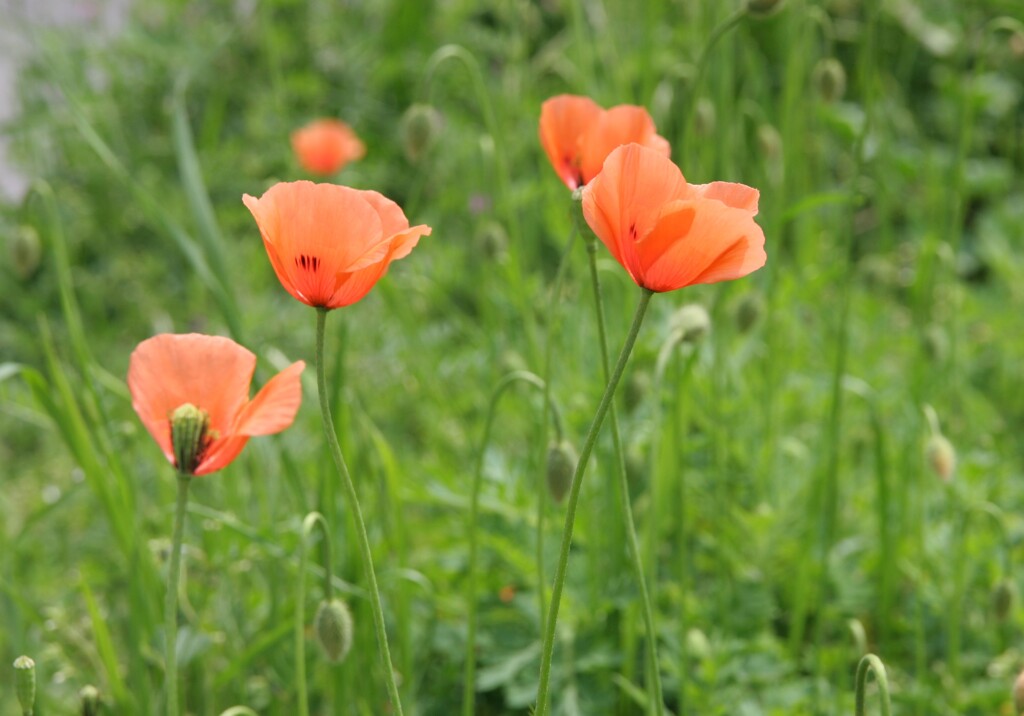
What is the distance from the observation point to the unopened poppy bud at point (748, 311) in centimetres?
188

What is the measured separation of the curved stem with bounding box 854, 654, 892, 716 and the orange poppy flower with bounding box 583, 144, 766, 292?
0.34 metres

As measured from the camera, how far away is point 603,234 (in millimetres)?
883

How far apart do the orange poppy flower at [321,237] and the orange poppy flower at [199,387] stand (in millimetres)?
123

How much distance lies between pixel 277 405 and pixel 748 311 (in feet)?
3.59

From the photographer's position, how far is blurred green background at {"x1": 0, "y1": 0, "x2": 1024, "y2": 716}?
165 cm

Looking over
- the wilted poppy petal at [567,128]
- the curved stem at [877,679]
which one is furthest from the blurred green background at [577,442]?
the curved stem at [877,679]

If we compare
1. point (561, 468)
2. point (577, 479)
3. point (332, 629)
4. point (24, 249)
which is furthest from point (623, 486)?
point (24, 249)

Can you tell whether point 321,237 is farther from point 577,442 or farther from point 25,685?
point 577,442

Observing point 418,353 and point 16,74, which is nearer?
point 418,353

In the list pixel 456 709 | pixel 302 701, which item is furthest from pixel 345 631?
pixel 456 709

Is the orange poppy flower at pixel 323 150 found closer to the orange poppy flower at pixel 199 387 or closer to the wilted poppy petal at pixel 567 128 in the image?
the wilted poppy petal at pixel 567 128

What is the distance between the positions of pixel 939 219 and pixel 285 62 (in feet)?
8.12

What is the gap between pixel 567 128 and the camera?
48.1 inches

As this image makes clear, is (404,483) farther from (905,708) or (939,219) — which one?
(939,219)
